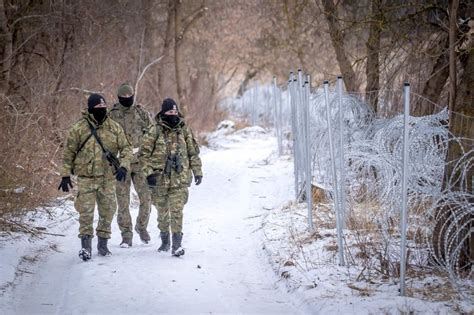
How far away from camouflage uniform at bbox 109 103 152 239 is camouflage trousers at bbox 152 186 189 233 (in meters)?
0.59

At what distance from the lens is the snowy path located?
5.22 metres

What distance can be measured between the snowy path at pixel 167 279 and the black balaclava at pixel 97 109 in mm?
1602

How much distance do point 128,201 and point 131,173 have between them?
36cm

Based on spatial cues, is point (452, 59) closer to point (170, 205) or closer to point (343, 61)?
point (170, 205)

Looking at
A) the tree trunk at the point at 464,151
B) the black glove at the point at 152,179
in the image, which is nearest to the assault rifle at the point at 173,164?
the black glove at the point at 152,179

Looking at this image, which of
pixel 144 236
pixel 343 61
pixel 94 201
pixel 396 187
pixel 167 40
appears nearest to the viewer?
pixel 396 187

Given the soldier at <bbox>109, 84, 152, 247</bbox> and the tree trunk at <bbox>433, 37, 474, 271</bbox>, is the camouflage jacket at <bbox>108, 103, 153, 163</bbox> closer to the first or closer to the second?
the soldier at <bbox>109, 84, 152, 247</bbox>

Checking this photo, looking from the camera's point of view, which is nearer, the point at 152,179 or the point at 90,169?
the point at 90,169

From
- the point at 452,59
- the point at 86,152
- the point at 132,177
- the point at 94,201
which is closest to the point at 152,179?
the point at 94,201

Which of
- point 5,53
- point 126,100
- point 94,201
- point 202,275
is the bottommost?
point 202,275

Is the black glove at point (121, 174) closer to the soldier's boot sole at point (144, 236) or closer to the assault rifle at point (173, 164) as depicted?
the assault rifle at point (173, 164)

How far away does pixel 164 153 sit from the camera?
6723mm

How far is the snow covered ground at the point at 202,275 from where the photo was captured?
5.13 metres

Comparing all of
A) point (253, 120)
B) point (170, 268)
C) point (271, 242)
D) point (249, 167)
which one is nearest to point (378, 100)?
point (271, 242)
